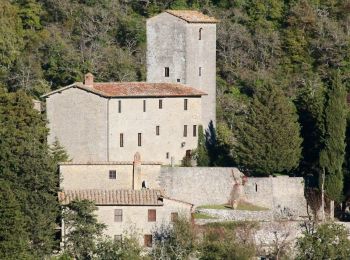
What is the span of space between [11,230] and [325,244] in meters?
10.5

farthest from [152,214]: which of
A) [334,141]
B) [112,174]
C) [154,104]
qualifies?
[334,141]

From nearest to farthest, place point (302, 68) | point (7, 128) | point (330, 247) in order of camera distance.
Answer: point (330, 247) < point (7, 128) < point (302, 68)

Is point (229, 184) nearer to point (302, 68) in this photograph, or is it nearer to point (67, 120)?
point (67, 120)

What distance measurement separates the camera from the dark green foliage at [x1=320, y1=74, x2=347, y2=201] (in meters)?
75.9

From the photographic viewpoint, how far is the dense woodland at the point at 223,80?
74.2 metres

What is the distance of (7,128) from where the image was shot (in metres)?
77.4

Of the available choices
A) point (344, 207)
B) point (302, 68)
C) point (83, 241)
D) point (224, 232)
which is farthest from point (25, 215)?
point (302, 68)

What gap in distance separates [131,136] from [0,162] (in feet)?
18.1

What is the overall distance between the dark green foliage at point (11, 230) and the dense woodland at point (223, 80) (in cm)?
3

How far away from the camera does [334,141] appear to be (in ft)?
250

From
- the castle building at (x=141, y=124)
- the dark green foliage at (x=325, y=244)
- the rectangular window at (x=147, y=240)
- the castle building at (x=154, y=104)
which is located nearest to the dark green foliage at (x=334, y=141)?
the dark green foliage at (x=325, y=244)

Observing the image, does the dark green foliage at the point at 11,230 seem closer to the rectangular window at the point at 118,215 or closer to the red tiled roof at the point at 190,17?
the rectangular window at the point at 118,215

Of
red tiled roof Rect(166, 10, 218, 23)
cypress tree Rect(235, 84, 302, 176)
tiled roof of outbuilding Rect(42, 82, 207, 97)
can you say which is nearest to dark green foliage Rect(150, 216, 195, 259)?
cypress tree Rect(235, 84, 302, 176)

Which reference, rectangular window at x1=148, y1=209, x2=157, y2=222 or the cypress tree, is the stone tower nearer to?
the cypress tree
